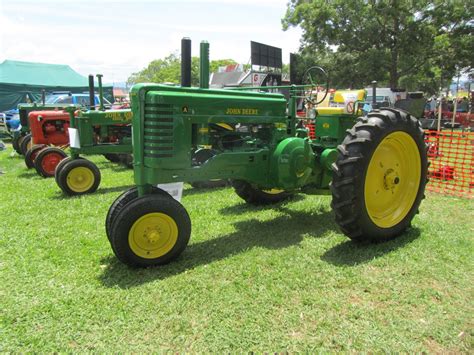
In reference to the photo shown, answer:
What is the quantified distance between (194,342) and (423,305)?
5.34 ft

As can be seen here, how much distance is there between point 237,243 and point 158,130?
4.62ft

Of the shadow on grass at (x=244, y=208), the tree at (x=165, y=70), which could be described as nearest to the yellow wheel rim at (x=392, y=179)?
the shadow on grass at (x=244, y=208)

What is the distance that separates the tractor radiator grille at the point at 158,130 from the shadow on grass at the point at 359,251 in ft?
5.78

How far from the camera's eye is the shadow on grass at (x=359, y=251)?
3586 millimetres

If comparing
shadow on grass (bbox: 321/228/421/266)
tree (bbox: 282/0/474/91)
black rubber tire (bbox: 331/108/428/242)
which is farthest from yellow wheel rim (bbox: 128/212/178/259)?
tree (bbox: 282/0/474/91)

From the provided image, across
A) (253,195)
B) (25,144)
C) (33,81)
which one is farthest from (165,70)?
(253,195)

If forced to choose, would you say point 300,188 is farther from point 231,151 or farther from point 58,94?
point 58,94

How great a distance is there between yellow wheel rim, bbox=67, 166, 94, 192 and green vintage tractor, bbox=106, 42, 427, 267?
3.32m

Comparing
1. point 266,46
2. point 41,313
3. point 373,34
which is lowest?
point 41,313

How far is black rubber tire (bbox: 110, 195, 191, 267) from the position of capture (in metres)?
3.31

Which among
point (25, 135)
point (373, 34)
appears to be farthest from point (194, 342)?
point (373, 34)

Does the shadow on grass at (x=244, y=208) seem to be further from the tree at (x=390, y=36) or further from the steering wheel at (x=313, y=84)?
the tree at (x=390, y=36)

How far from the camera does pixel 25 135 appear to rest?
37.4 ft

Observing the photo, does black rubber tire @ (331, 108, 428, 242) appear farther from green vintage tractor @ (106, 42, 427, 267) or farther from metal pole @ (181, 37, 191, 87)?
metal pole @ (181, 37, 191, 87)
